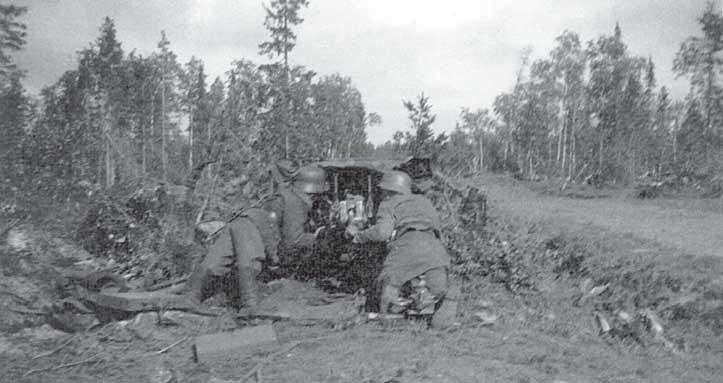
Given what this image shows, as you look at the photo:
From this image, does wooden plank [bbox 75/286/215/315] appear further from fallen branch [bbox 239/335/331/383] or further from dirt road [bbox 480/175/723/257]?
dirt road [bbox 480/175/723/257]

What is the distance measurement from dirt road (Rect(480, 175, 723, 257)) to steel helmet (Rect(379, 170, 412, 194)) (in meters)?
4.84

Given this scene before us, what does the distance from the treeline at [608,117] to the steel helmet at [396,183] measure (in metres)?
4.61

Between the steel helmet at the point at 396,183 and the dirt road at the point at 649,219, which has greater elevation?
the steel helmet at the point at 396,183

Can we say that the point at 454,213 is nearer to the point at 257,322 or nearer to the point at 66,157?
the point at 257,322

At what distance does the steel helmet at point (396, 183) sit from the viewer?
283 inches

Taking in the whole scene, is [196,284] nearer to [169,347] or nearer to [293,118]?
[169,347]

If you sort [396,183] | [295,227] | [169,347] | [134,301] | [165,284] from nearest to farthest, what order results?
1. [169,347]
2. [134,301]
3. [396,183]
4. [165,284]
5. [295,227]

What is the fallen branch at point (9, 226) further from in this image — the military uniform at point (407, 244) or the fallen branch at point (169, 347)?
the military uniform at point (407, 244)

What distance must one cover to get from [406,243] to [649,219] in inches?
360

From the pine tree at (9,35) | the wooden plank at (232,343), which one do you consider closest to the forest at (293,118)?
the pine tree at (9,35)

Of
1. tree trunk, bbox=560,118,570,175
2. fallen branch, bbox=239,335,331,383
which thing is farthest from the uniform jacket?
tree trunk, bbox=560,118,570,175

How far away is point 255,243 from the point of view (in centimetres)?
710

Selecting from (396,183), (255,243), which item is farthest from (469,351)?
(255,243)

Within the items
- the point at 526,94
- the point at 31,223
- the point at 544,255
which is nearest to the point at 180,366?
the point at 31,223
